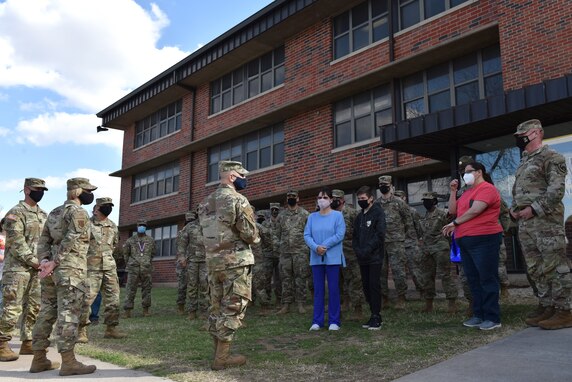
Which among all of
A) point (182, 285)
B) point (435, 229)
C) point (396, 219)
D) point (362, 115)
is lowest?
point (182, 285)

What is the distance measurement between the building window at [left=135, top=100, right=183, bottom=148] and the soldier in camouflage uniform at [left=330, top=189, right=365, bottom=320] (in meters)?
14.6

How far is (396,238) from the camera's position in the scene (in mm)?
8578

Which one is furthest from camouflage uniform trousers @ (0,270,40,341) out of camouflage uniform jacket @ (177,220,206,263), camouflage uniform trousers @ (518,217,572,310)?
camouflage uniform trousers @ (518,217,572,310)

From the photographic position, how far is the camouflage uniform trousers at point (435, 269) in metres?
7.41

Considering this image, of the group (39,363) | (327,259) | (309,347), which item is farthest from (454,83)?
(39,363)

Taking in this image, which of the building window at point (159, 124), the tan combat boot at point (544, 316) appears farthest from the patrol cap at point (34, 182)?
the building window at point (159, 124)

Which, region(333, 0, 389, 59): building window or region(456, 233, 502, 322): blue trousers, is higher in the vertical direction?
region(333, 0, 389, 59): building window

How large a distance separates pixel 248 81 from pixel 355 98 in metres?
5.42

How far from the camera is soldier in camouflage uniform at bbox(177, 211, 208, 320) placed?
930cm

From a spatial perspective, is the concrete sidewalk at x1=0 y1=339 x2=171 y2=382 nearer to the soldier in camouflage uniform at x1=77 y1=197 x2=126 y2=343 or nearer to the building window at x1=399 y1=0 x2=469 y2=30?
the soldier in camouflage uniform at x1=77 y1=197 x2=126 y2=343

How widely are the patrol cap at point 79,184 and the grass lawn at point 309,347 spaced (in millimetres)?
2032

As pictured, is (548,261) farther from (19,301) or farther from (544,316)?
(19,301)

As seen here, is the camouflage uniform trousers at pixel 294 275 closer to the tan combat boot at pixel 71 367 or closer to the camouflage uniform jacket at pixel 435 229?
the camouflage uniform jacket at pixel 435 229

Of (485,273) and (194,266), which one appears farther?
(194,266)
